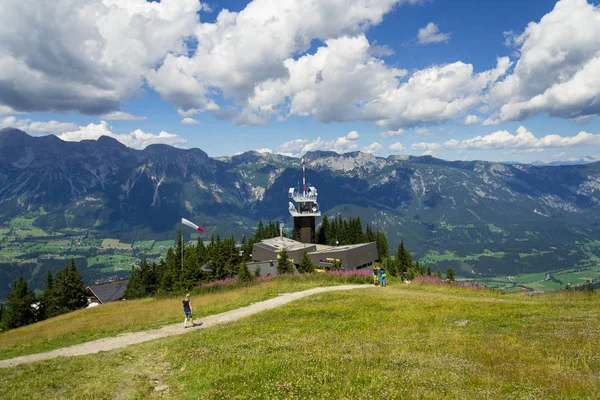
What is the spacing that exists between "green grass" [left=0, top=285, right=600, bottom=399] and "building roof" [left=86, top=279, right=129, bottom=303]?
273 feet

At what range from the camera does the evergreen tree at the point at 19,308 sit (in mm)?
Answer: 73500

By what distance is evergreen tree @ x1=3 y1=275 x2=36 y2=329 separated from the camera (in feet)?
241

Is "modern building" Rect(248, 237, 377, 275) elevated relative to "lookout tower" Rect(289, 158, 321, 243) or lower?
lower

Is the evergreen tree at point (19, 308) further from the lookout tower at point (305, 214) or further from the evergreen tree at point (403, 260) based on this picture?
the evergreen tree at point (403, 260)

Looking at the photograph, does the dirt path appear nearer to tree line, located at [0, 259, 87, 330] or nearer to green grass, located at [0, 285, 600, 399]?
→ green grass, located at [0, 285, 600, 399]

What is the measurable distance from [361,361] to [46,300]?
287 feet

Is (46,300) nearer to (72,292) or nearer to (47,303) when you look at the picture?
(47,303)

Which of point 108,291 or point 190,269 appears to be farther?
point 108,291

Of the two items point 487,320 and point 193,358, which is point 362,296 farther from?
point 193,358

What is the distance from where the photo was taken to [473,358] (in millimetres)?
13164

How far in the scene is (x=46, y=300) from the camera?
7856cm

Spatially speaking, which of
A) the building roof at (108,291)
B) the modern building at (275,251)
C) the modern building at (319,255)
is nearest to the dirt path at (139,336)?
the modern building at (319,255)

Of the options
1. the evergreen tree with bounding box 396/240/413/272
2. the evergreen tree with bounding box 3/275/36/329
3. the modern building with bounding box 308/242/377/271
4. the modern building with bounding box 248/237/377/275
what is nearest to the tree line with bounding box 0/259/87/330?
the evergreen tree with bounding box 3/275/36/329

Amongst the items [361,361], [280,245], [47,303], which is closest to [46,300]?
[47,303]
